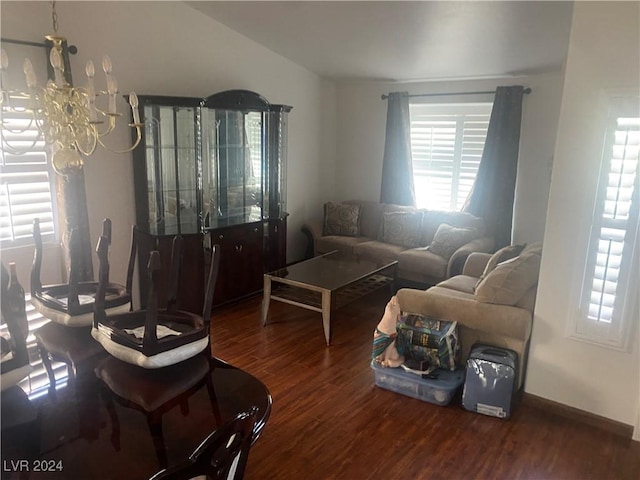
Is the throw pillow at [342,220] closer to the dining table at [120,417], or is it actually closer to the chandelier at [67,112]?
the chandelier at [67,112]

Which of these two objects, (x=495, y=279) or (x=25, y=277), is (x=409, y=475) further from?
(x=25, y=277)

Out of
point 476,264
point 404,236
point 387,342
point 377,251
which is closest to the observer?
point 387,342

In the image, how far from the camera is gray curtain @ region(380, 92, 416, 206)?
554cm

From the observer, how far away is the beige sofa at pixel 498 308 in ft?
9.71

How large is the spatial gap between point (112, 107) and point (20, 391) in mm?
1263

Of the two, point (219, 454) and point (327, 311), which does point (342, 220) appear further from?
point (219, 454)

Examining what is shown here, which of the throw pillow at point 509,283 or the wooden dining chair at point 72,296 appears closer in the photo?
the wooden dining chair at point 72,296

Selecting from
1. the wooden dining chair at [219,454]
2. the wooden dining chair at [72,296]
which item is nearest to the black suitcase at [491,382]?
Result: the wooden dining chair at [219,454]

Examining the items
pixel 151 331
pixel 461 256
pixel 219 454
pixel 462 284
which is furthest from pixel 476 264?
pixel 219 454

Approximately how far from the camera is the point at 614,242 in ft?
8.57

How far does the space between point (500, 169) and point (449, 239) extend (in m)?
0.92

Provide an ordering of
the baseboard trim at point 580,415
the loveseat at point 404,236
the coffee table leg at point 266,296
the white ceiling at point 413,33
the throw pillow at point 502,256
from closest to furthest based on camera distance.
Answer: the baseboard trim at point 580,415
the white ceiling at point 413,33
the throw pillow at point 502,256
the coffee table leg at point 266,296
the loveseat at point 404,236

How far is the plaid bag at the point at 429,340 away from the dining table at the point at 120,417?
1.49 metres

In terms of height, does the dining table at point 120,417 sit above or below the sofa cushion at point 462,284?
above
